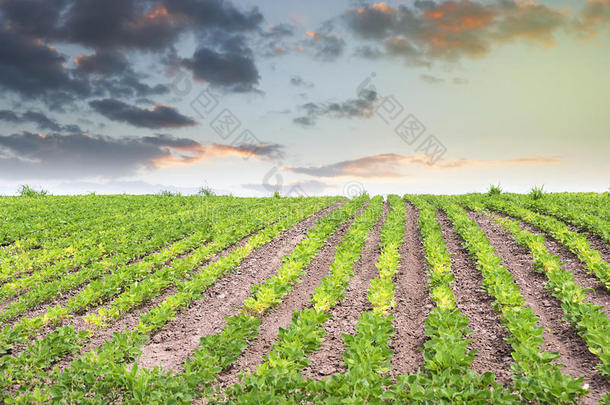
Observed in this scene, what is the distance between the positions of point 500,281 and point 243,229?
9.70 metres

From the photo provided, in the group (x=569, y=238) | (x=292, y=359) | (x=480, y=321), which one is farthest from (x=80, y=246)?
(x=569, y=238)

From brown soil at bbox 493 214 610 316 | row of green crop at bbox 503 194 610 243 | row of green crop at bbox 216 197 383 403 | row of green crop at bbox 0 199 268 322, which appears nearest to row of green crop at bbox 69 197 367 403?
row of green crop at bbox 216 197 383 403

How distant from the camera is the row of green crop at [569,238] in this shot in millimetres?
8891

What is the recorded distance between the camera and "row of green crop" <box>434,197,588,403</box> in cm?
426

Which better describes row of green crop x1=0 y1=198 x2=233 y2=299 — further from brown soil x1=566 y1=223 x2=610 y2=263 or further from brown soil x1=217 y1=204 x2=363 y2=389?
brown soil x1=566 y1=223 x2=610 y2=263

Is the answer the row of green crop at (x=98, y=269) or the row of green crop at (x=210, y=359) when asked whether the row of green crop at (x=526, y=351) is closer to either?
the row of green crop at (x=210, y=359)

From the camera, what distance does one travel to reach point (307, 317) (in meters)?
6.20

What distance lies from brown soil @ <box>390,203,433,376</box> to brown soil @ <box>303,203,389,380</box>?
29.5 inches

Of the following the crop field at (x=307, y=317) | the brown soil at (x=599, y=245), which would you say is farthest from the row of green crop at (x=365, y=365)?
the brown soil at (x=599, y=245)

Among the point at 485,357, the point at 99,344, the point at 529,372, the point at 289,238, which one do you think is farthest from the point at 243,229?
the point at 529,372

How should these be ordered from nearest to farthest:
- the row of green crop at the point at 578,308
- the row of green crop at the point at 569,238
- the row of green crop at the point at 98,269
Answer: the row of green crop at the point at 578,308
the row of green crop at the point at 98,269
the row of green crop at the point at 569,238

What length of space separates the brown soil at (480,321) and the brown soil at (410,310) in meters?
0.80

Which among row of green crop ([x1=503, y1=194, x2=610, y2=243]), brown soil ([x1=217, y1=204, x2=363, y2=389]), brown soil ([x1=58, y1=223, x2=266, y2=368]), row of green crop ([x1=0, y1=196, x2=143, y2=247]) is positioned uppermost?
row of green crop ([x1=503, y1=194, x2=610, y2=243])

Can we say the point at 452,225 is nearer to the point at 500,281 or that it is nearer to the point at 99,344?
the point at 500,281
